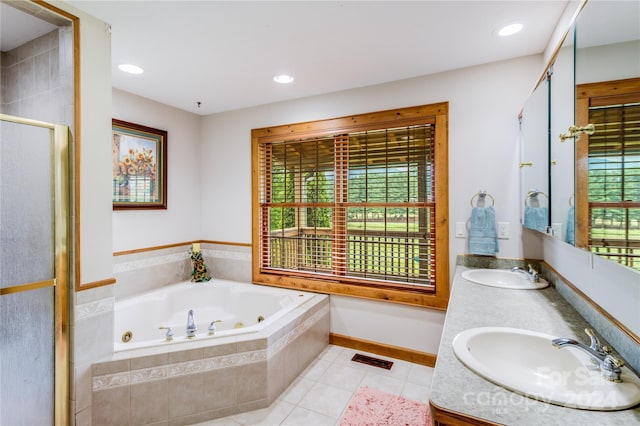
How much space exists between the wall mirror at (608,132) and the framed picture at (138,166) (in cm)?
323

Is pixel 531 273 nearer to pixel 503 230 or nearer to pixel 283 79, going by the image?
pixel 503 230

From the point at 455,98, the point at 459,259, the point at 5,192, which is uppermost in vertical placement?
the point at 455,98

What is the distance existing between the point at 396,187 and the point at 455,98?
0.88m

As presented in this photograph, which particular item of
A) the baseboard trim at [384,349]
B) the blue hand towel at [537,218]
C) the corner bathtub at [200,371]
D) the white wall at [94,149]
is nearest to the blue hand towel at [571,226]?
the blue hand towel at [537,218]

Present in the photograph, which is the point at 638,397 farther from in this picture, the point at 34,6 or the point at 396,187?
the point at 34,6

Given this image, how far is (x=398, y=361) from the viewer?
2666 millimetres

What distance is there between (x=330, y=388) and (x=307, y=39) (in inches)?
99.7

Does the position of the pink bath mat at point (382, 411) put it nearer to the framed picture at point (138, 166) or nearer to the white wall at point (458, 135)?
the white wall at point (458, 135)

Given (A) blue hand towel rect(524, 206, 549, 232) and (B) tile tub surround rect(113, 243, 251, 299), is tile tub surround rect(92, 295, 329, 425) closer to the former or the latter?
(B) tile tub surround rect(113, 243, 251, 299)

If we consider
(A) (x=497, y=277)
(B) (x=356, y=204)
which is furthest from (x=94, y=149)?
(A) (x=497, y=277)

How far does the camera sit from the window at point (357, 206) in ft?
8.56

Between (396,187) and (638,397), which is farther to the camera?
(396,187)

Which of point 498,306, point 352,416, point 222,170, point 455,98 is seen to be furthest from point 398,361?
point 222,170

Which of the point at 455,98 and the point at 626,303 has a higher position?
the point at 455,98
